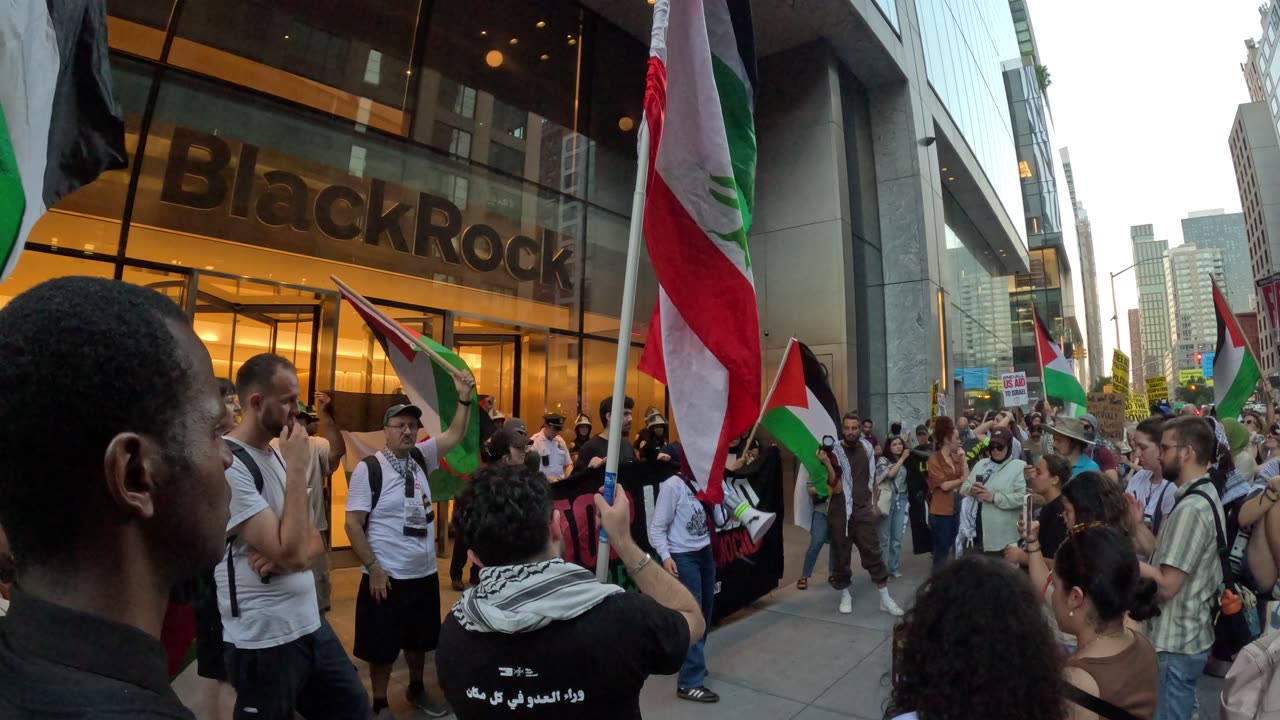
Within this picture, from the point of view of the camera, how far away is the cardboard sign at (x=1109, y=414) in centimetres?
1045

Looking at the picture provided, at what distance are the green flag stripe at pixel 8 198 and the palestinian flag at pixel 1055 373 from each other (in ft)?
40.1

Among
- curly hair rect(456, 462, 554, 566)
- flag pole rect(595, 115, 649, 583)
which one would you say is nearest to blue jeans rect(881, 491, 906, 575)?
flag pole rect(595, 115, 649, 583)

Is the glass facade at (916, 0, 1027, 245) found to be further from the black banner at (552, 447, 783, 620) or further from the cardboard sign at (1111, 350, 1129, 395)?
the black banner at (552, 447, 783, 620)

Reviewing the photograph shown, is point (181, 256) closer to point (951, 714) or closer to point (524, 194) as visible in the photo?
point (524, 194)

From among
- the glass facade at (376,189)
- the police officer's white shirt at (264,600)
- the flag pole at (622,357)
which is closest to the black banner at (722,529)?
the police officer's white shirt at (264,600)

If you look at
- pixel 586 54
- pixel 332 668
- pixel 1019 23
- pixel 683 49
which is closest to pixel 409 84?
pixel 586 54

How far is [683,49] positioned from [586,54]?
11.3 m

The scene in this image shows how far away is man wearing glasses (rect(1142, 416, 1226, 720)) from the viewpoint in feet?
11.5

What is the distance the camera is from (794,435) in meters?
6.33

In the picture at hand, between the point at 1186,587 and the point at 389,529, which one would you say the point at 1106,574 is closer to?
the point at 1186,587

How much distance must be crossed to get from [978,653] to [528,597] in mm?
1204

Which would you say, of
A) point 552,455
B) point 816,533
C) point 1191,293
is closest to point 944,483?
point 816,533

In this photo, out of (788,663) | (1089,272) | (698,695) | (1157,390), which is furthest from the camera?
(1089,272)

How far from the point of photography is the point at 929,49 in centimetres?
2041
